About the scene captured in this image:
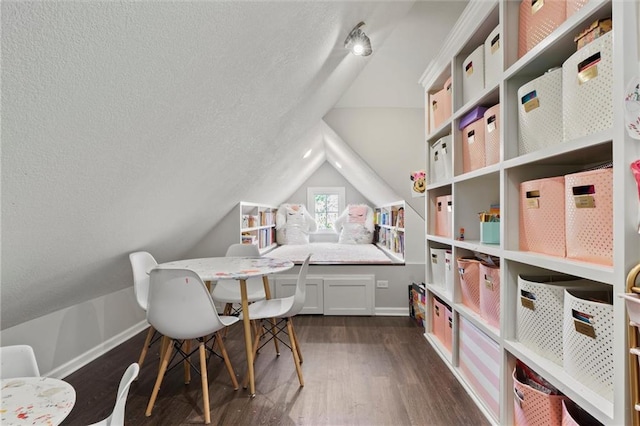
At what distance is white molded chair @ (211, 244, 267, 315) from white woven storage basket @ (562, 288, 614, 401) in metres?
2.00

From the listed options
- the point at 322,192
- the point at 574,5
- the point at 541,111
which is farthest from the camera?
the point at 322,192

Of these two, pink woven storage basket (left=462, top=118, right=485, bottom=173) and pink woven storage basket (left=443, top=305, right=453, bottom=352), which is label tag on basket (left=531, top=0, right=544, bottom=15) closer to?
pink woven storage basket (left=462, top=118, right=485, bottom=173)

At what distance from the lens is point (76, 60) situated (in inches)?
33.9

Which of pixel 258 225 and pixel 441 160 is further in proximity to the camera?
pixel 258 225

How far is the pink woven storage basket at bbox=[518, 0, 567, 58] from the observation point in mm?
1187

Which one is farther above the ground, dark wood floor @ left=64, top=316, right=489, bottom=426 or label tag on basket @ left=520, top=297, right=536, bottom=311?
label tag on basket @ left=520, top=297, right=536, bottom=311

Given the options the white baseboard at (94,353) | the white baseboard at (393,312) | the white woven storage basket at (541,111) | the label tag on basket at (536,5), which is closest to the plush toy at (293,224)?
the white baseboard at (393,312)

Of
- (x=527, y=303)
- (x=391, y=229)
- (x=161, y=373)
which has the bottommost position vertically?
(x=161, y=373)

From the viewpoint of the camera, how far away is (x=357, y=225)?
17.4ft

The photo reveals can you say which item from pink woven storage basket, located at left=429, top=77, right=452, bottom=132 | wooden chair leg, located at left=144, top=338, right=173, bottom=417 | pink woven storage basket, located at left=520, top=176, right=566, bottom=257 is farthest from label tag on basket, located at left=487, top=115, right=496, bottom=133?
wooden chair leg, located at left=144, top=338, right=173, bottom=417

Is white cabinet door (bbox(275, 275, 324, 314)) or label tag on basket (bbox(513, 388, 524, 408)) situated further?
white cabinet door (bbox(275, 275, 324, 314))

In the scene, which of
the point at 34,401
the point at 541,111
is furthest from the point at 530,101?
the point at 34,401

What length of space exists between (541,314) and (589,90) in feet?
2.77

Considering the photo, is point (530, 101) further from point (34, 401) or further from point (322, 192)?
point (322, 192)
